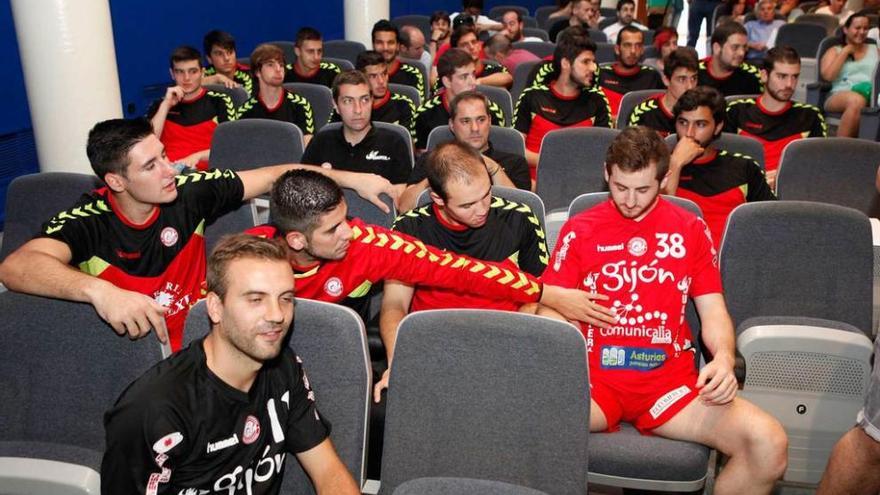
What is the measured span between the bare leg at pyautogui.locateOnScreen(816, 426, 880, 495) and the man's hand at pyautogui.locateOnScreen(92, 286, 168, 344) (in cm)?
178

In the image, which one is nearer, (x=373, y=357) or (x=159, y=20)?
(x=373, y=357)

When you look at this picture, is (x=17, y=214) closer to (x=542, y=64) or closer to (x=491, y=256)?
(x=491, y=256)

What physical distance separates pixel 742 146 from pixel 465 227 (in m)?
1.60

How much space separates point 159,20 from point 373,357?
4.94 m

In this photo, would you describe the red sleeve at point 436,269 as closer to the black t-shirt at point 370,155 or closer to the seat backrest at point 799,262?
the seat backrest at point 799,262

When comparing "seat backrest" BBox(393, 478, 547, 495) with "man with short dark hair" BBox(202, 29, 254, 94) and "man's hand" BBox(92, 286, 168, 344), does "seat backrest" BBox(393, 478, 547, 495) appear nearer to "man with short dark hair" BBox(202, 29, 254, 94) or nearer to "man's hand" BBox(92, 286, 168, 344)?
"man's hand" BBox(92, 286, 168, 344)

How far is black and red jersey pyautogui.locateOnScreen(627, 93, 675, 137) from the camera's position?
14.6 feet

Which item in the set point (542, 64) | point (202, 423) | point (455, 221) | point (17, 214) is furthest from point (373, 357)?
point (542, 64)

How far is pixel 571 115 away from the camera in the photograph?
15.7 feet

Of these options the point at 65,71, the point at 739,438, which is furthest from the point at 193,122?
the point at 739,438

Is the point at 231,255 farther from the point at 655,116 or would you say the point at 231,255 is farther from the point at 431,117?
the point at 655,116

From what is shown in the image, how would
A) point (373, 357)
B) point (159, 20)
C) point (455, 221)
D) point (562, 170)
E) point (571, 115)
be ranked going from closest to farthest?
point (373, 357)
point (455, 221)
point (562, 170)
point (571, 115)
point (159, 20)

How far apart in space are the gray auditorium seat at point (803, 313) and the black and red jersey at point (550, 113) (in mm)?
2210

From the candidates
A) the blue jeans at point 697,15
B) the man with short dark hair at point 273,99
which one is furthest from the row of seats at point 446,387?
the blue jeans at point 697,15
